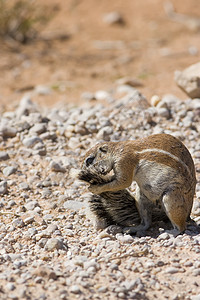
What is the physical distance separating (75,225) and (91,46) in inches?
332

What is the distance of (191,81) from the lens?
718 centimetres

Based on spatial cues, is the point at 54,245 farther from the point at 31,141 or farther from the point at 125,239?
the point at 31,141

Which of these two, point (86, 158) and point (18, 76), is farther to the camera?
point (18, 76)

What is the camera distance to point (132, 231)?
4664 millimetres

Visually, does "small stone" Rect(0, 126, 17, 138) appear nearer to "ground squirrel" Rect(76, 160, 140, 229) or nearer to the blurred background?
the blurred background

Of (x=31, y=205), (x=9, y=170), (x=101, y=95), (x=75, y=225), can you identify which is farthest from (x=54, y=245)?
(x=101, y=95)

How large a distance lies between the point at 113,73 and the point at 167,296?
7.68m

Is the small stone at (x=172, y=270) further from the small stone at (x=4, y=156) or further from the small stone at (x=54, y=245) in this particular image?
the small stone at (x=4, y=156)

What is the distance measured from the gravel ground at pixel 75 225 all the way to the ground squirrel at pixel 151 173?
257mm

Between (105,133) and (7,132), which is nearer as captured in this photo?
(105,133)

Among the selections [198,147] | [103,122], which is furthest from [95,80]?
[198,147]

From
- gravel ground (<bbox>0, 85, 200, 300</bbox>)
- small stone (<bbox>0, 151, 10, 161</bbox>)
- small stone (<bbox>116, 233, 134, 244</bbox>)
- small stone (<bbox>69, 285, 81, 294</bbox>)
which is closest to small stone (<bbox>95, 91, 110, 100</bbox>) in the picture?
gravel ground (<bbox>0, 85, 200, 300</bbox>)

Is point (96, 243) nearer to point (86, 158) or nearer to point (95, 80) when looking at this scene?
point (86, 158)

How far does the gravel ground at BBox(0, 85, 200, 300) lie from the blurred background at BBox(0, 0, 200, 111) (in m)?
1.49
